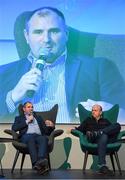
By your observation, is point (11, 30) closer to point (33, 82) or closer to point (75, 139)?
point (33, 82)

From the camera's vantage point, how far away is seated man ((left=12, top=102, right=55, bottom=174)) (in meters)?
6.58

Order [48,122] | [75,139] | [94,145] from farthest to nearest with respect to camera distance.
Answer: [75,139]
[48,122]
[94,145]

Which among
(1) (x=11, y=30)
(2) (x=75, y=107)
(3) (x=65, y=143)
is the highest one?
(1) (x=11, y=30)

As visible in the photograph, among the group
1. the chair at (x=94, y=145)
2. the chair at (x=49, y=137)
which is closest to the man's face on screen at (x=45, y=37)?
the chair at (x=49, y=137)

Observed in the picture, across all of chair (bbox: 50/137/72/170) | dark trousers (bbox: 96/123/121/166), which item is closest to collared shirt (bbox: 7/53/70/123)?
chair (bbox: 50/137/72/170)

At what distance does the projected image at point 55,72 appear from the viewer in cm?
770

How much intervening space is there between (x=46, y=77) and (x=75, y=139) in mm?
1004

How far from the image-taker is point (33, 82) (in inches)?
308

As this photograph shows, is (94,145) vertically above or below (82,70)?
below

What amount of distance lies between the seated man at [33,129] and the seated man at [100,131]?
0.48m

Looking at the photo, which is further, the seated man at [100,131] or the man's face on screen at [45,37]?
the man's face on screen at [45,37]

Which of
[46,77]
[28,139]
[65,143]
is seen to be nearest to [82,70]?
[46,77]

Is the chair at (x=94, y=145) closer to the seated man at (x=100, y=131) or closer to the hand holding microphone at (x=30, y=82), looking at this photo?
the seated man at (x=100, y=131)

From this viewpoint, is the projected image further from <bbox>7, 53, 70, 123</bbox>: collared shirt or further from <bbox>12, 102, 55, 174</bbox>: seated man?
<bbox>12, 102, 55, 174</bbox>: seated man
